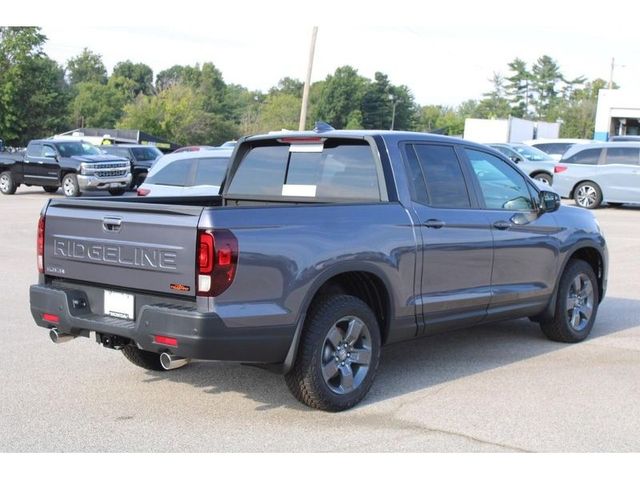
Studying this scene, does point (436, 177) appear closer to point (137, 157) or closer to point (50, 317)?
point (50, 317)

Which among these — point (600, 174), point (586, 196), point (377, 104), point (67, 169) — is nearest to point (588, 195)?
point (586, 196)

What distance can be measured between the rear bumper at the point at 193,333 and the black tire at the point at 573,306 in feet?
10.8

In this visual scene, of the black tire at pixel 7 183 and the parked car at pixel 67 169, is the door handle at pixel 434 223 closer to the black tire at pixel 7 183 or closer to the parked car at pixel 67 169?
the parked car at pixel 67 169

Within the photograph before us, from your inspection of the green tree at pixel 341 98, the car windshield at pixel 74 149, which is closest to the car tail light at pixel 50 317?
the car windshield at pixel 74 149

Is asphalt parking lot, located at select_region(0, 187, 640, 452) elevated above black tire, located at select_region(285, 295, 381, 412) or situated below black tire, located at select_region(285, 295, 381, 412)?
below

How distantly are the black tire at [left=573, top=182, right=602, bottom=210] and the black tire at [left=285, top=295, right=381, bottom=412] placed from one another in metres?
18.8

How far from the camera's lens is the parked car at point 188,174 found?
1313cm

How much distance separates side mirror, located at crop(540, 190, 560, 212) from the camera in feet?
24.6

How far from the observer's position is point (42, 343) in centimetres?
758

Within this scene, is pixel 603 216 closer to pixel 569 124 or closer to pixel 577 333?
pixel 577 333

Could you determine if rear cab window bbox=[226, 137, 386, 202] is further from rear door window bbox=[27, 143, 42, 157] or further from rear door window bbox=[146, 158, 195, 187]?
rear door window bbox=[27, 143, 42, 157]

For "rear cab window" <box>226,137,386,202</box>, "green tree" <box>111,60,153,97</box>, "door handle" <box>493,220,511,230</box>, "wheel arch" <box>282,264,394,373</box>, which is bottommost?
"wheel arch" <box>282,264,394,373</box>

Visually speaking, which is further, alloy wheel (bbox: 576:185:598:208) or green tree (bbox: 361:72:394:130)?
green tree (bbox: 361:72:394:130)

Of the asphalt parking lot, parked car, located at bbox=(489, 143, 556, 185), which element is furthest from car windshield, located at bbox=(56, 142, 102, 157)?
the asphalt parking lot
